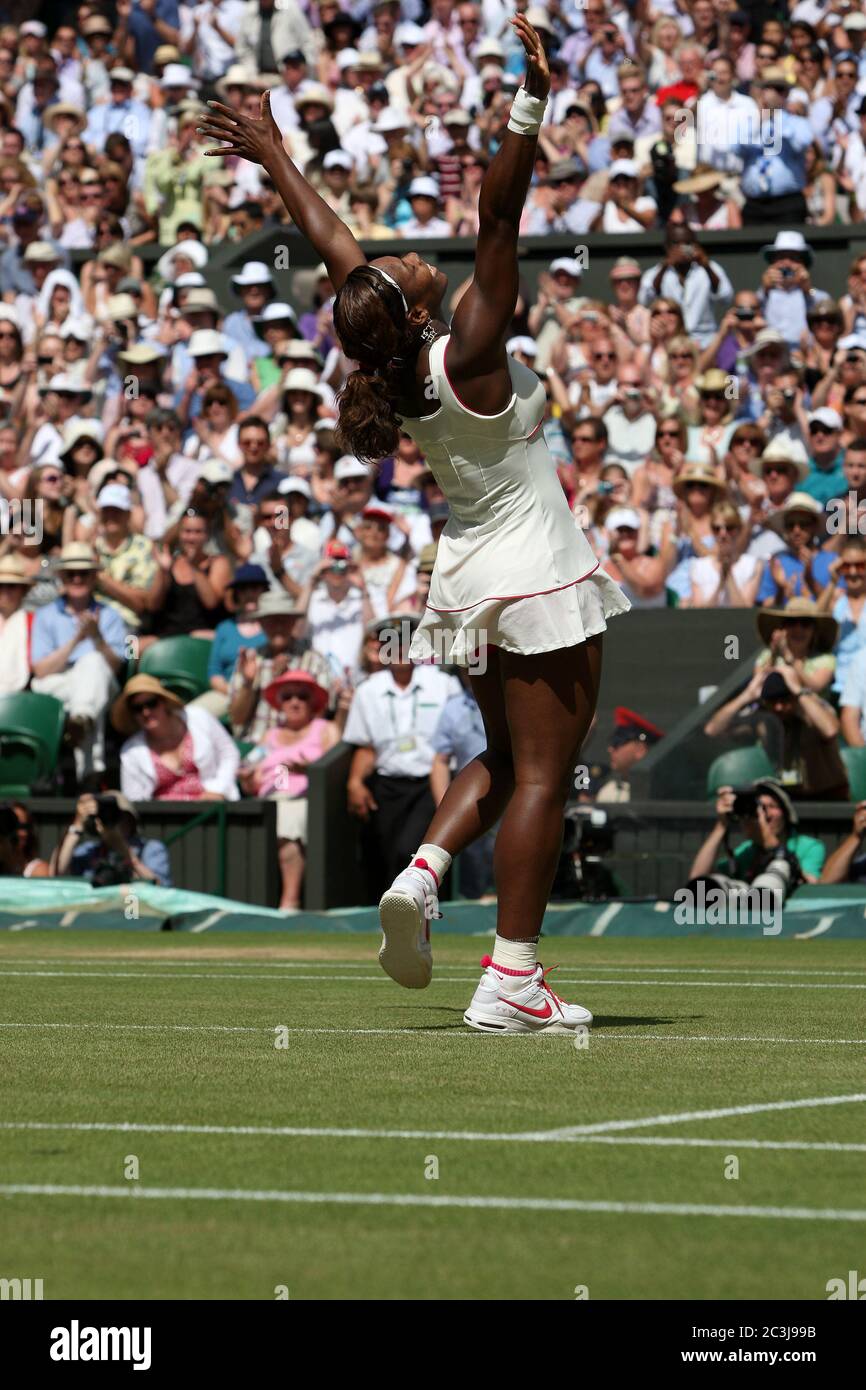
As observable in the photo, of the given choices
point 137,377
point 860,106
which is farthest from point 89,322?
point 860,106

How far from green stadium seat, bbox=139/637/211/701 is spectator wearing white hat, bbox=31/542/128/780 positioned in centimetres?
22

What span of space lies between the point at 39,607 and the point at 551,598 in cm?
1120

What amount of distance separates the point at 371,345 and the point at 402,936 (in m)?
1.68

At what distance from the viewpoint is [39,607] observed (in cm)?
1784

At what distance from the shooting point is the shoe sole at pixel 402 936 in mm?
6953

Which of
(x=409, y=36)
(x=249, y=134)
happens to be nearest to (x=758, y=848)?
(x=249, y=134)

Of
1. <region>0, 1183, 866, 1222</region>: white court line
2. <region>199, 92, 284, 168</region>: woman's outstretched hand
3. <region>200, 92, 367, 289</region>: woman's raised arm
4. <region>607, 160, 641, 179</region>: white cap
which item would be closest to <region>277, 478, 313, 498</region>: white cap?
<region>607, 160, 641, 179</region>: white cap

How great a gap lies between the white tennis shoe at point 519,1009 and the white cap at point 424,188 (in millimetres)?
14630

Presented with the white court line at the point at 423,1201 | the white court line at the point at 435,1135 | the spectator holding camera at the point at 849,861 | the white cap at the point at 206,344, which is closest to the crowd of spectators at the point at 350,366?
the white cap at the point at 206,344

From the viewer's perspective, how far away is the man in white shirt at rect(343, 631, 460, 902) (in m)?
15.4

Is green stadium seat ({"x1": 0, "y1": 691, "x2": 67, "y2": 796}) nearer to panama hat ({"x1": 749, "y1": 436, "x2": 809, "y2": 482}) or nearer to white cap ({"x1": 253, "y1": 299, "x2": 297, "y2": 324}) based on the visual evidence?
white cap ({"x1": 253, "y1": 299, "x2": 297, "y2": 324})
